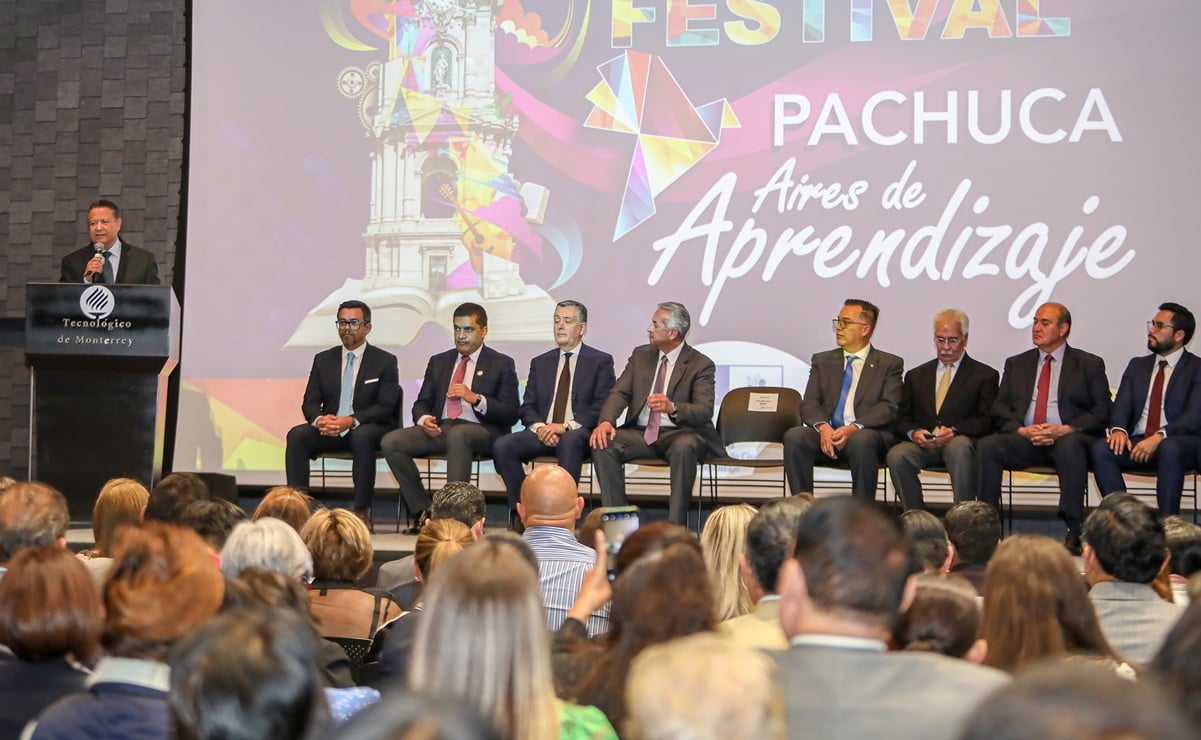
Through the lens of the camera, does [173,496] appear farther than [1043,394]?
No

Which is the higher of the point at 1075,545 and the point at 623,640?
the point at 623,640

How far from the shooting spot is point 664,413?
19.1 feet

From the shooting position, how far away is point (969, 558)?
346 centimetres

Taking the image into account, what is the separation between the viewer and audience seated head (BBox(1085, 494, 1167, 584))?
99.5 inches

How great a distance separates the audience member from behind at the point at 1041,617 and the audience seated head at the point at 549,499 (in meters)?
1.35

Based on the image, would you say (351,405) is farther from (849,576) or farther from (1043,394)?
(849,576)

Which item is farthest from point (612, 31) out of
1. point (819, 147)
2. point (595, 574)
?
point (595, 574)

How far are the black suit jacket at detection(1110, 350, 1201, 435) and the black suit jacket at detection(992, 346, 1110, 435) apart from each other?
0.07 metres

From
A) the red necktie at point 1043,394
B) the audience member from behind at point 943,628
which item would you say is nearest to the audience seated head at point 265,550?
the audience member from behind at point 943,628

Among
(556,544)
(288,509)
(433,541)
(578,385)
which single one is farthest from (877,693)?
(578,385)

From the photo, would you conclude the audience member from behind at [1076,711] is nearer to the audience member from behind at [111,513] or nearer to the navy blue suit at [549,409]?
the audience member from behind at [111,513]

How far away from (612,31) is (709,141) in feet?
2.66

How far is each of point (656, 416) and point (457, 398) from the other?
1038 mm

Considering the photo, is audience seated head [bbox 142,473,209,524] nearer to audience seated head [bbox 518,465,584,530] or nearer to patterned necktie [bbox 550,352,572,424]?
audience seated head [bbox 518,465,584,530]
